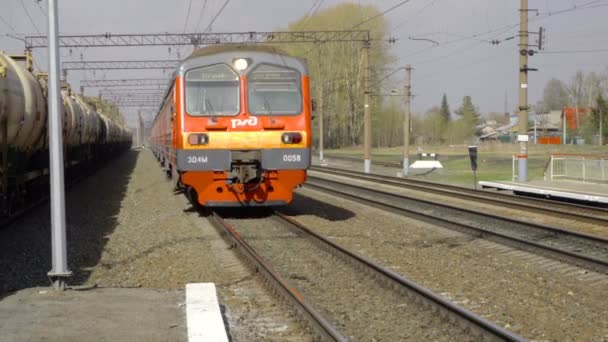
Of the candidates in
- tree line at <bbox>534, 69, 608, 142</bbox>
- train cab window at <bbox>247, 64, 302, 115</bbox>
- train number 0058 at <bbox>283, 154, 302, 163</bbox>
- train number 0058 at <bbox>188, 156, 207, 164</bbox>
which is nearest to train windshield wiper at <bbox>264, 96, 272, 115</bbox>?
train cab window at <bbox>247, 64, 302, 115</bbox>

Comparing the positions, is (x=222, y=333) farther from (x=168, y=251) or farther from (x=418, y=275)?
(x=168, y=251)

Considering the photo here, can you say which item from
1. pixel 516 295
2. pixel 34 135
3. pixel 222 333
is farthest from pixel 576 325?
pixel 34 135

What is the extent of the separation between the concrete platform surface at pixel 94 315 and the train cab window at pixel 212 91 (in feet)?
19.8

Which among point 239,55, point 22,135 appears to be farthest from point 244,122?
point 22,135

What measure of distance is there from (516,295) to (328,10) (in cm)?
5358

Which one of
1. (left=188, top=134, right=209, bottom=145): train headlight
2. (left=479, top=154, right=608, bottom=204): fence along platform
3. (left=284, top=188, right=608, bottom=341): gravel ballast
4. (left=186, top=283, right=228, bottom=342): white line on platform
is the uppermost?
(left=188, top=134, right=209, bottom=145): train headlight

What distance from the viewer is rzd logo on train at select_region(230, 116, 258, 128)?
12125 millimetres

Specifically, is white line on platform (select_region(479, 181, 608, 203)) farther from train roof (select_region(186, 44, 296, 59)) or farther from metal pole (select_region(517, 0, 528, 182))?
train roof (select_region(186, 44, 296, 59))

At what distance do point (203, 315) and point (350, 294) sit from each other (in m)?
1.83

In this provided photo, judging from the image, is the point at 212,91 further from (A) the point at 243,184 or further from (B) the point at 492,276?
(B) the point at 492,276

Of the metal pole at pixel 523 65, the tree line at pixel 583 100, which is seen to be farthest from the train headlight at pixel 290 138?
the tree line at pixel 583 100

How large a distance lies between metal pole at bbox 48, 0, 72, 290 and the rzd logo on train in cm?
565

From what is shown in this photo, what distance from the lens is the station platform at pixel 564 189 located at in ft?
51.9

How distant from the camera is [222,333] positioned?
5.07 metres
